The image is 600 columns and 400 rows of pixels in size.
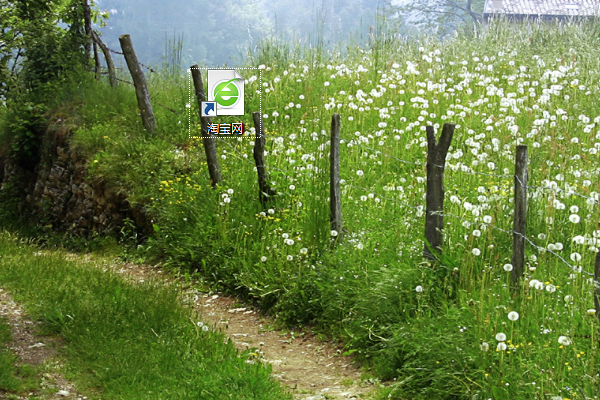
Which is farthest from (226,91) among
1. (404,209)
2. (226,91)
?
(404,209)

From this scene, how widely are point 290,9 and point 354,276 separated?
70746 millimetres

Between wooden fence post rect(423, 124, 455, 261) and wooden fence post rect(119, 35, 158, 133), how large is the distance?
735 cm

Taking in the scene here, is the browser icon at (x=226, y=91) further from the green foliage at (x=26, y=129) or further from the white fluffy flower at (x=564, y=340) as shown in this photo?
the white fluffy flower at (x=564, y=340)

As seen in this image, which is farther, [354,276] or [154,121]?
[154,121]

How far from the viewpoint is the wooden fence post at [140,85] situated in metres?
12.1

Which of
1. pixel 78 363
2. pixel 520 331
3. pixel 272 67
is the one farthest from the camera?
pixel 272 67

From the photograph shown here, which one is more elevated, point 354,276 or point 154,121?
point 154,121

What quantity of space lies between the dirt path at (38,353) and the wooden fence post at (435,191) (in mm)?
3073

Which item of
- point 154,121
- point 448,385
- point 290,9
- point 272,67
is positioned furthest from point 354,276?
point 290,9

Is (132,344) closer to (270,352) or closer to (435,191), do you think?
(270,352)

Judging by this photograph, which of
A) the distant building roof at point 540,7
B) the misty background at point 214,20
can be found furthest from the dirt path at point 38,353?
the misty background at point 214,20

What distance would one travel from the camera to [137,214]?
10773mm

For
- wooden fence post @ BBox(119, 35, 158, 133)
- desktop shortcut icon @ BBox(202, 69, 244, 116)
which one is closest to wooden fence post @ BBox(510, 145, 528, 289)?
desktop shortcut icon @ BBox(202, 69, 244, 116)

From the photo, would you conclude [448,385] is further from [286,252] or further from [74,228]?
[74,228]
